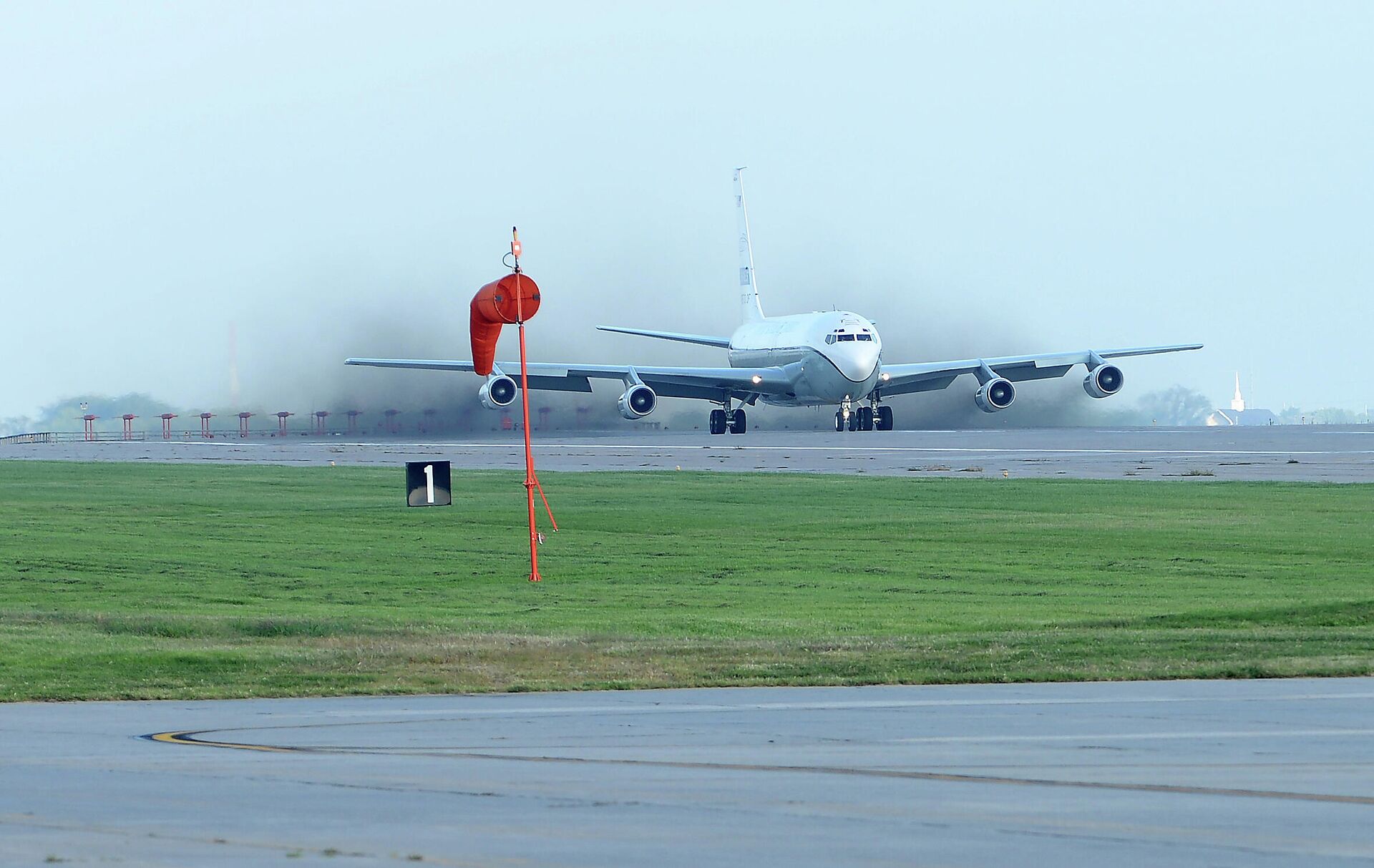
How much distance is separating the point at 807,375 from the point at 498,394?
39.2 ft

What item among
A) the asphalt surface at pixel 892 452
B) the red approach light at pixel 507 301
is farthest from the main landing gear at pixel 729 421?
the red approach light at pixel 507 301

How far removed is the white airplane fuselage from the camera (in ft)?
201

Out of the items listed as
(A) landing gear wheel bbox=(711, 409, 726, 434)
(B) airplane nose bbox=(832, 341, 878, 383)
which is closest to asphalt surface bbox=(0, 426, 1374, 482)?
(A) landing gear wheel bbox=(711, 409, 726, 434)

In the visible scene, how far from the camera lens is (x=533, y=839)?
4.88 meters

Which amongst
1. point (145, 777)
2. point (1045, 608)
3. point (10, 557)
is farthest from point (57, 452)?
point (145, 777)

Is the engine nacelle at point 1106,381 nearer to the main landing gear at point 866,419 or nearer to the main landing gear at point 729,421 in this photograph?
the main landing gear at point 866,419

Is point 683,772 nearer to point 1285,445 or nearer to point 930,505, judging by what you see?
point 930,505

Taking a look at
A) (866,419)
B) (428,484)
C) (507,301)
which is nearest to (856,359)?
(866,419)

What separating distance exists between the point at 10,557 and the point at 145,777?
15.4 meters

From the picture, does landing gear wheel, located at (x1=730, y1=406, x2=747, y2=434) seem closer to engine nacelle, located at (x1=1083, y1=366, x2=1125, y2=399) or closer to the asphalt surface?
the asphalt surface

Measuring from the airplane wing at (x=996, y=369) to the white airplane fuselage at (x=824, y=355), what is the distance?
2.64 metres

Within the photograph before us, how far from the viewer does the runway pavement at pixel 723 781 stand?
472 centimetres

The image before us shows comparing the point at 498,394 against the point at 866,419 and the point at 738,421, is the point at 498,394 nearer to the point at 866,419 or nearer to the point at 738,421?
the point at 738,421

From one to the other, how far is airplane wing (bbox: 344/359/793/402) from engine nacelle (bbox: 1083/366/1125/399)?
11.7 metres
